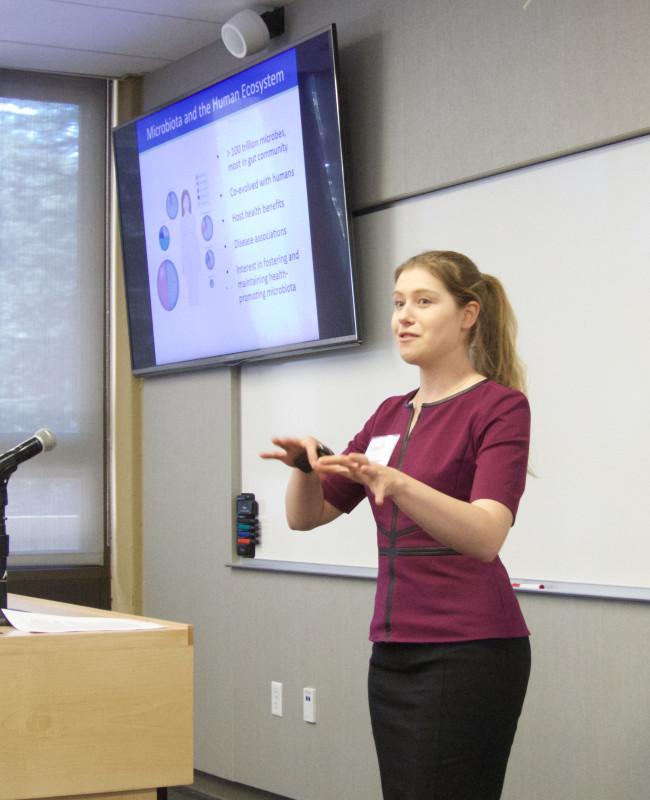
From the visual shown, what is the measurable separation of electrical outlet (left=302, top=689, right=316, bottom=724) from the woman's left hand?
2.04m

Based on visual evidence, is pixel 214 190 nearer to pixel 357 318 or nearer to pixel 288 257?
pixel 288 257

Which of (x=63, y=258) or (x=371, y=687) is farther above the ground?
(x=63, y=258)

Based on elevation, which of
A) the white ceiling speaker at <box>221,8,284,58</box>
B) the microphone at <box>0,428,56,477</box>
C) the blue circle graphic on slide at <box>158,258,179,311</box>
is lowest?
the microphone at <box>0,428,56,477</box>

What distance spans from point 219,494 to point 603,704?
1.68 m

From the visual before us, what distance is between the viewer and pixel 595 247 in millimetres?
2410

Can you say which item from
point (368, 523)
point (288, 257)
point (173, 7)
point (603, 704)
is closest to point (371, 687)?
point (603, 704)

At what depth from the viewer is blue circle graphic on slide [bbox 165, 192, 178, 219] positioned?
A: 3.65m

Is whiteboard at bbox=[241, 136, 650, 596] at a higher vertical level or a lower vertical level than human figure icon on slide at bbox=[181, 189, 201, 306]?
lower

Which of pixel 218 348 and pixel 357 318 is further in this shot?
pixel 218 348

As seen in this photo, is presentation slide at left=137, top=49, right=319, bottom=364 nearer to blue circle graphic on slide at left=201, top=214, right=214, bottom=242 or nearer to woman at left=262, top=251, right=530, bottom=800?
blue circle graphic on slide at left=201, top=214, right=214, bottom=242

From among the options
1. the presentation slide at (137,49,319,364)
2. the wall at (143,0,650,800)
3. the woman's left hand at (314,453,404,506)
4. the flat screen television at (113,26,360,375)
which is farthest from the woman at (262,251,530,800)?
the presentation slide at (137,49,319,364)

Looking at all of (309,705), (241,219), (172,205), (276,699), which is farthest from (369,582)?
(172,205)

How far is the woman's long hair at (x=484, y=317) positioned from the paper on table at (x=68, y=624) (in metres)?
0.68

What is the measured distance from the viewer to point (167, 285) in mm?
3725
